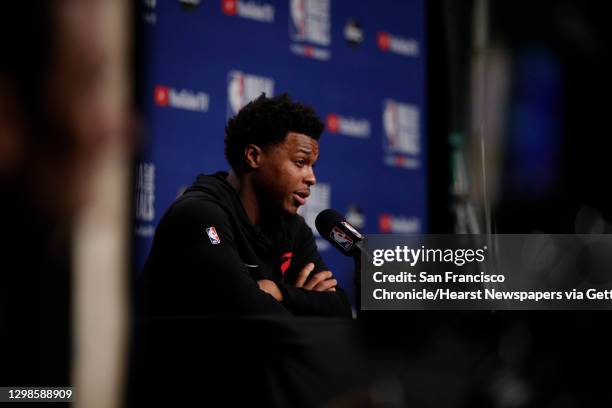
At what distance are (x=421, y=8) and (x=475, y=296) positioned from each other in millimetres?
2358

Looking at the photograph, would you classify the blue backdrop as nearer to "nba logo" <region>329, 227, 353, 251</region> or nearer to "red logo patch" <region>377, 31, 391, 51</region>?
"red logo patch" <region>377, 31, 391, 51</region>

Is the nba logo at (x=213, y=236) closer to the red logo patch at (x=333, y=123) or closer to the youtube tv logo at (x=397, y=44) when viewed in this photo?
the red logo patch at (x=333, y=123)

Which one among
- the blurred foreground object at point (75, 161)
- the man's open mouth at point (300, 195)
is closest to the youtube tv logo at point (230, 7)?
the man's open mouth at point (300, 195)

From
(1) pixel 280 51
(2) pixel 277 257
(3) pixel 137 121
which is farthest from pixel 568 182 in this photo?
(3) pixel 137 121

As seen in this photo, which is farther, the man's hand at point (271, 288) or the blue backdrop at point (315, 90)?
the blue backdrop at point (315, 90)

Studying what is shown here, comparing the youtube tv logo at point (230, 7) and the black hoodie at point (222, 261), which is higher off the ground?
the youtube tv logo at point (230, 7)

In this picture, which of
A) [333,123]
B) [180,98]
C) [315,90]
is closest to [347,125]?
[333,123]

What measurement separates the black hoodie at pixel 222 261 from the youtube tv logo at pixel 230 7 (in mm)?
853

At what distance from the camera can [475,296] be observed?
63.9 inches

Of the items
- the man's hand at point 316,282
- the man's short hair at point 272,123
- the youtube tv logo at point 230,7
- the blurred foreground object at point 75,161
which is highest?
the youtube tv logo at point 230,7

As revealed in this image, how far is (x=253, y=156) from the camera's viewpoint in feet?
7.39

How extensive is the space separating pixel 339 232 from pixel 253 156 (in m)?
0.61

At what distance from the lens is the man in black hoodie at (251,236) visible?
1.77 metres

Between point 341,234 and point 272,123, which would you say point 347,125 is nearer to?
point 272,123
